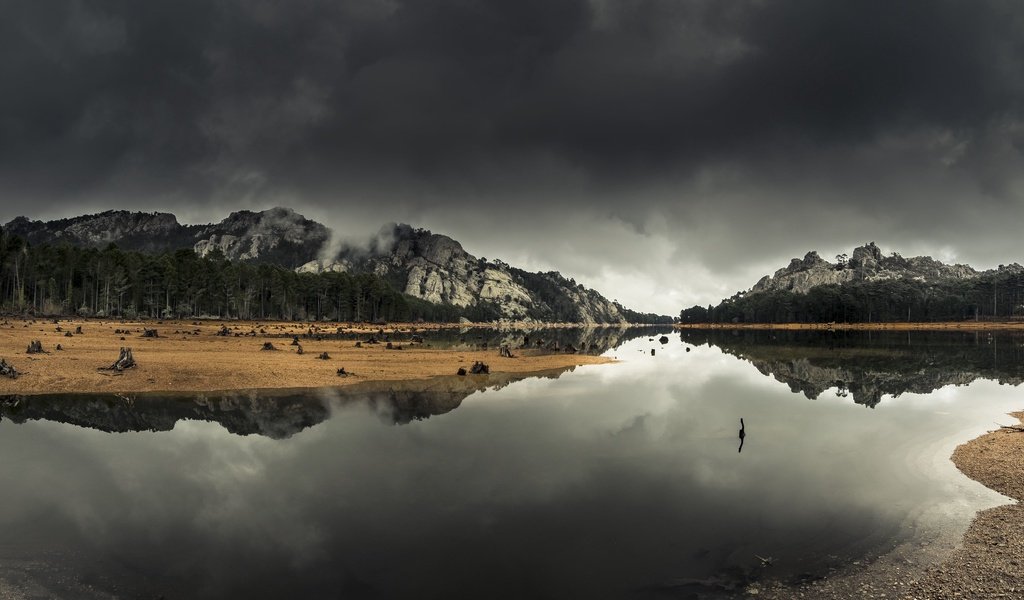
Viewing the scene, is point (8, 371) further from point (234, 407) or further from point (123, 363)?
point (234, 407)

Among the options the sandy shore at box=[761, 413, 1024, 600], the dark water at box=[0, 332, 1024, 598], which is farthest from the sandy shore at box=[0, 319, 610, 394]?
the sandy shore at box=[761, 413, 1024, 600]

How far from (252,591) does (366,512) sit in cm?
408

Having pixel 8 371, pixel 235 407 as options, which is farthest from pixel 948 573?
pixel 8 371

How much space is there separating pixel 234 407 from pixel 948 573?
33030mm

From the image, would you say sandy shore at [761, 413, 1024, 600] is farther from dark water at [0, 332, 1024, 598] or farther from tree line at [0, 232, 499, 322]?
tree line at [0, 232, 499, 322]

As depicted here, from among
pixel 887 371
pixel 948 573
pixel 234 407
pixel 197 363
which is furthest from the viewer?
pixel 887 371

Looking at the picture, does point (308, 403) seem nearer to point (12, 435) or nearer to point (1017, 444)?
point (12, 435)

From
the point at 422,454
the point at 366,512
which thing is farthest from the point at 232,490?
the point at 422,454

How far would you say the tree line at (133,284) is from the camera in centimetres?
10325

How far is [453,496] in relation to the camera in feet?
49.5

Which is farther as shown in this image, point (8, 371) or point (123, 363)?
point (123, 363)

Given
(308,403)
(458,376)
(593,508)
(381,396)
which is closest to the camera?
(593,508)

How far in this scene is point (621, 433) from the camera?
958 inches

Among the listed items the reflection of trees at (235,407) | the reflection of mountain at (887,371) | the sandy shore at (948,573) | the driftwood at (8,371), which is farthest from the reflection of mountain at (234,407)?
the reflection of mountain at (887,371)
